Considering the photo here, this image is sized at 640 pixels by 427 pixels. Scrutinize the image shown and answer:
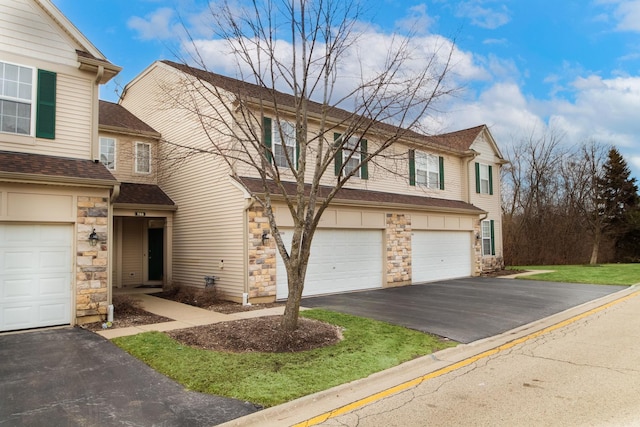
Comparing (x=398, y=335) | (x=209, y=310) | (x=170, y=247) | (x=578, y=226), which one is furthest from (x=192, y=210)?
(x=578, y=226)

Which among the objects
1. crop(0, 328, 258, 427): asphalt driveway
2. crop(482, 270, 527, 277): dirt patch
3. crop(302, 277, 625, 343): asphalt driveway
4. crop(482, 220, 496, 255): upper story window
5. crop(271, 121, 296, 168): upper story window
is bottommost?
crop(482, 270, 527, 277): dirt patch

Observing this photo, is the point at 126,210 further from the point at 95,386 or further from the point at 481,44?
the point at 481,44

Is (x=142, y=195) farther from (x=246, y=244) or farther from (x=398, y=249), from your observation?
(x=398, y=249)

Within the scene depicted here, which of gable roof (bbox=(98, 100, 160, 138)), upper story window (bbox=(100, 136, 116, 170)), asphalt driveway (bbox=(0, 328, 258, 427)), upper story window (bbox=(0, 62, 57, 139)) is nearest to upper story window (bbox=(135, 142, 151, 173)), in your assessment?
gable roof (bbox=(98, 100, 160, 138))

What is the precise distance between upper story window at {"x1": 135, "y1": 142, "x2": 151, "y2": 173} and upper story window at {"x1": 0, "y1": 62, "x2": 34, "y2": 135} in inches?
244

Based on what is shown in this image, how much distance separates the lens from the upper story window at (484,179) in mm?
21864

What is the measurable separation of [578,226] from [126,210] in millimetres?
32857

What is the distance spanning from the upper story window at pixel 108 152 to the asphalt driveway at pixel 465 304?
857 centimetres

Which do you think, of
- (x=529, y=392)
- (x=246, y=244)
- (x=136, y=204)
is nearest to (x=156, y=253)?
(x=136, y=204)

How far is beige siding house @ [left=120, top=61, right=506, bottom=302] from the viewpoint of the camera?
1205 centimetres

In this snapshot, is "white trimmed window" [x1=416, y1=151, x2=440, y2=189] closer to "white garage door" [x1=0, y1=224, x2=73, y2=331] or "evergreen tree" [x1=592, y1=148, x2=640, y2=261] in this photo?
"white garage door" [x1=0, y1=224, x2=73, y2=331]

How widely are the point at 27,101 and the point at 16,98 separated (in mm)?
202

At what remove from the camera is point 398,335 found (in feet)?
26.4

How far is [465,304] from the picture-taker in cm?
1170
